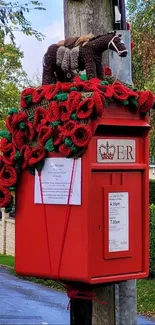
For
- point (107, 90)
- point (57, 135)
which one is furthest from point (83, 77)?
point (57, 135)

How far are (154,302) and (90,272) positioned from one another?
7222mm

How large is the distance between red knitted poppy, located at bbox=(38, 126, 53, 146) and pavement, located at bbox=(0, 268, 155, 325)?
5.44 m

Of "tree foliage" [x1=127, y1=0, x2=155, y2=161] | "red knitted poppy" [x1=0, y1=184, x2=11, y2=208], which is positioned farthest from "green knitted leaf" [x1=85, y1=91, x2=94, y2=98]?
"tree foliage" [x1=127, y1=0, x2=155, y2=161]

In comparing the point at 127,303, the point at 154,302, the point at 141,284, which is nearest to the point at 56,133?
the point at 127,303

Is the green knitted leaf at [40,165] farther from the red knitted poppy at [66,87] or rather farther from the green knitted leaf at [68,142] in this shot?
the red knitted poppy at [66,87]

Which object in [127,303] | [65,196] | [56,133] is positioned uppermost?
[56,133]

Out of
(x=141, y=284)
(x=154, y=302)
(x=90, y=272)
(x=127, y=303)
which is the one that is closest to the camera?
(x=90, y=272)

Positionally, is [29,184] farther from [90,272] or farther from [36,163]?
[90,272]

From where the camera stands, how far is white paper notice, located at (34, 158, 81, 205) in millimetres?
2623

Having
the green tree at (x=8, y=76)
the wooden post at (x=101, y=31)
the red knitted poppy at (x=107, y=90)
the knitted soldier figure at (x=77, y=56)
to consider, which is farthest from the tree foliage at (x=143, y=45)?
the red knitted poppy at (x=107, y=90)

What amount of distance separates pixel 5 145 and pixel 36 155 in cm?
19

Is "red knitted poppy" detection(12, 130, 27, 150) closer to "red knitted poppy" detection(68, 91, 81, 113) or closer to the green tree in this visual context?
"red knitted poppy" detection(68, 91, 81, 113)

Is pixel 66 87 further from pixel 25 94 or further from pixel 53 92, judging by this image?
pixel 25 94

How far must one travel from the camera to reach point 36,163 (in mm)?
2746
